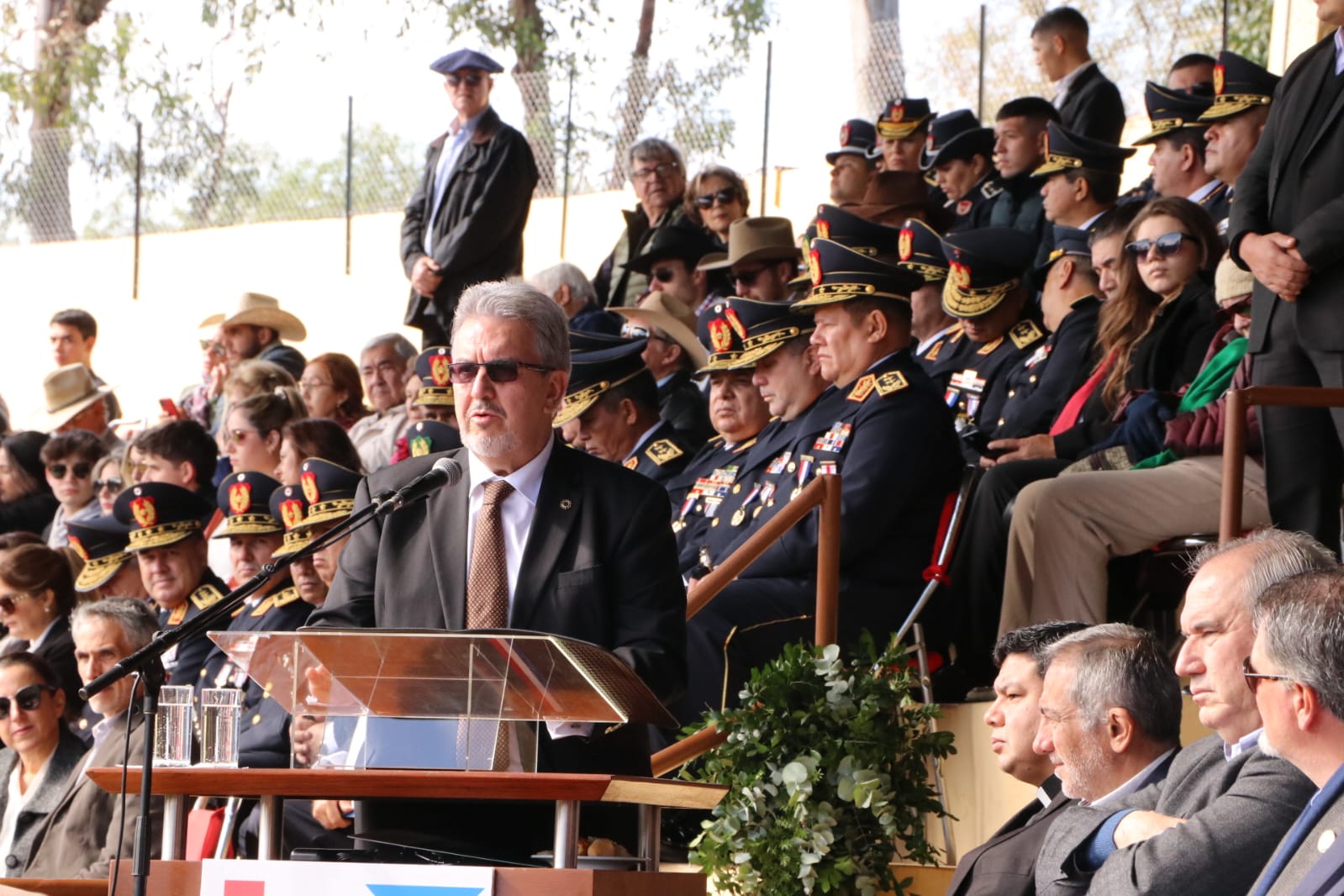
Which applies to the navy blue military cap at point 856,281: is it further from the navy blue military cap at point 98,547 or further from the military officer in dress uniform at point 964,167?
the navy blue military cap at point 98,547

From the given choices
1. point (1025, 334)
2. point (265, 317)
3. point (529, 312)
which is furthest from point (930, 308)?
point (265, 317)

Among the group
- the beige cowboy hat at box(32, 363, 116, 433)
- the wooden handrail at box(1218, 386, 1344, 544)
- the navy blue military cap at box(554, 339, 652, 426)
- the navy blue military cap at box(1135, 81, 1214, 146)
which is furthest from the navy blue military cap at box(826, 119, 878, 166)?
the wooden handrail at box(1218, 386, 1344, 544)

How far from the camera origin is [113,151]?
18094 mm

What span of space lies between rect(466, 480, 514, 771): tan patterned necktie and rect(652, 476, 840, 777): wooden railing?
1574 mm

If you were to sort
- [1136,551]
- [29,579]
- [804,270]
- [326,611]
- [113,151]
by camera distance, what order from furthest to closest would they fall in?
[113,151]
[804,270]
[29,579]
[1136,551]
[326,611]

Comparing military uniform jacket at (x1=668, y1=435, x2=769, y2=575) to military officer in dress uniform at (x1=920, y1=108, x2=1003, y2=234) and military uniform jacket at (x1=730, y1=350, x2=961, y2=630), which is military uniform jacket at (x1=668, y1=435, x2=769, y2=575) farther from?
military officer in dress uniform at (x1=920, y1=108, x2=1003, y2=234)

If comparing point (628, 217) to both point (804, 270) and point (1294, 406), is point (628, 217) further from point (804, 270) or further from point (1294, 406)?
point (1294, 406)

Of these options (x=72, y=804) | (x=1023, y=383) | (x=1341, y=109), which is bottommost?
(x=72, y=804)

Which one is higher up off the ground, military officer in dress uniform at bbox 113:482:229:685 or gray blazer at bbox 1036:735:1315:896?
gray blazer at bbox 1036:735:1315:896

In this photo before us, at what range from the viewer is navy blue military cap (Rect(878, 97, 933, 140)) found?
11.0 metres

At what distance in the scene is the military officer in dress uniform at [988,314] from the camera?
7.61 m

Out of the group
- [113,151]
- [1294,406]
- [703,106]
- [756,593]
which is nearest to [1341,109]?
[1294,406]

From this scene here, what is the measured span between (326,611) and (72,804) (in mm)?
3068

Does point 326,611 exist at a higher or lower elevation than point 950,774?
higher
